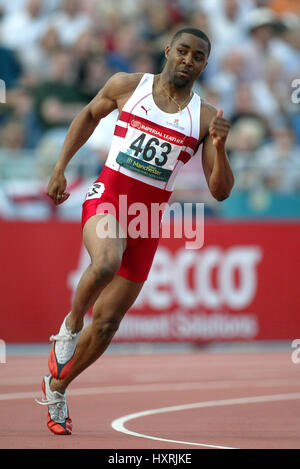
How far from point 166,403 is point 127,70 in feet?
26.7

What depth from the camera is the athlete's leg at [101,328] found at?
727cm

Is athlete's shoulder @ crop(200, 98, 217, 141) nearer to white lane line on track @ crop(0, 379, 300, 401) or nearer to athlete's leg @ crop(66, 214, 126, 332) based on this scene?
athlete's leg @ crop(66, 214, 126, 332)

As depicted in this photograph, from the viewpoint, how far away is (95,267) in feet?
22.3

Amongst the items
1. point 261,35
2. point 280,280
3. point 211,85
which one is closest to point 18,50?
point 211,85

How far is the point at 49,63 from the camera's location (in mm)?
15852

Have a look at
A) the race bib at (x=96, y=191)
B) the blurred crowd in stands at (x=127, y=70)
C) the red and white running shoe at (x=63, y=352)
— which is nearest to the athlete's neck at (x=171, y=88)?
the race bib at (x=96, y=191)

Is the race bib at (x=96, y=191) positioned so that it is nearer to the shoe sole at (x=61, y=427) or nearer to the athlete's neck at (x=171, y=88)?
the athlete's neck at (x=171, y=88)

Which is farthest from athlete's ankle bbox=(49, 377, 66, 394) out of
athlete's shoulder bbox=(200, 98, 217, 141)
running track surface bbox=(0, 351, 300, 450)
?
athlete's shoulder bbox=(200, 98, 217, 141)

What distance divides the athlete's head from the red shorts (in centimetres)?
85

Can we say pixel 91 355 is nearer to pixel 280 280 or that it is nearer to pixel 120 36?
pixel 280 280

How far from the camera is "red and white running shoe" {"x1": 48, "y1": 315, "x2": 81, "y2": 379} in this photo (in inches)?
280

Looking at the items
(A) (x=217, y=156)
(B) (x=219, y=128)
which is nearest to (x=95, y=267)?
(A) (x=217, y=156)
